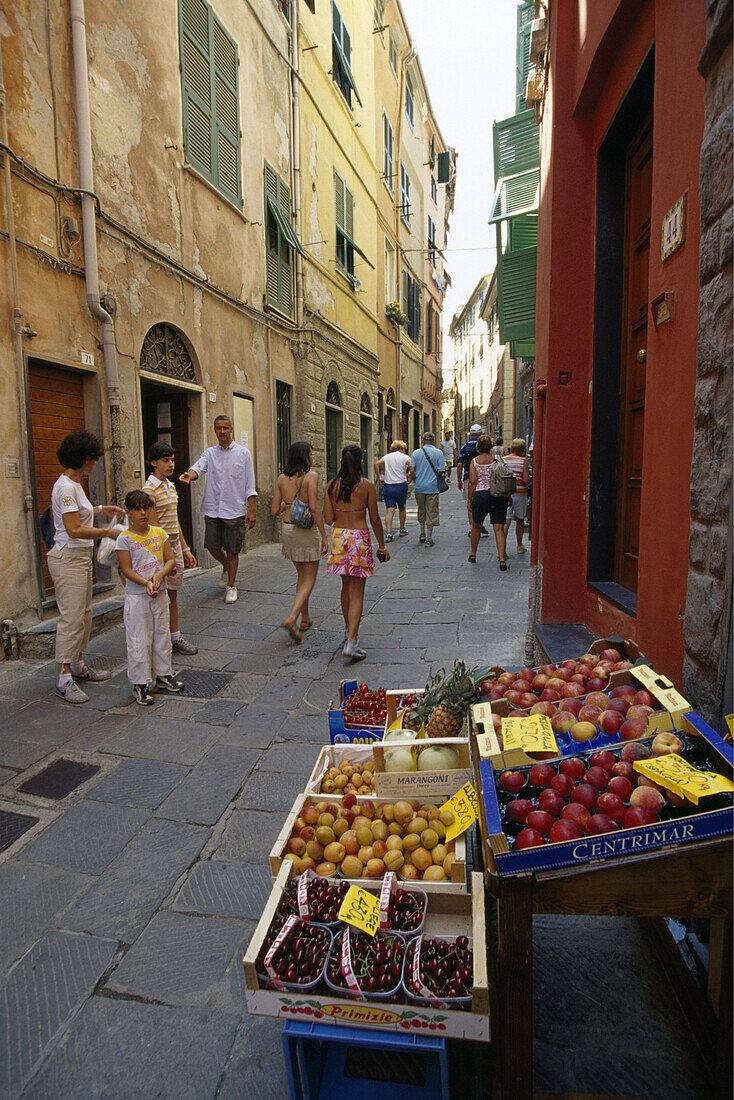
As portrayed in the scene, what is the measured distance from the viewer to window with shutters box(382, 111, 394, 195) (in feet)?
57.2

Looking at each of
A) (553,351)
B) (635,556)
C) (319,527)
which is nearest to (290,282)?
(319,527)

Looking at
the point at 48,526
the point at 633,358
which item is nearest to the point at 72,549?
the point at 48,526

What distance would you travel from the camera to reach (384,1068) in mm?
1748

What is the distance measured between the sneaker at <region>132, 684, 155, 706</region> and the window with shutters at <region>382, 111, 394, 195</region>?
17184 mm

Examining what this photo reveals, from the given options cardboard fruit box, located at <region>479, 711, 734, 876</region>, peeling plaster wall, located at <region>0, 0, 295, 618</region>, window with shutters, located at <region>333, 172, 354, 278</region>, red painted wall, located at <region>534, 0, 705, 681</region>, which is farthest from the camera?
window with shutters, located at <region>333, 172, 354, 278</region>

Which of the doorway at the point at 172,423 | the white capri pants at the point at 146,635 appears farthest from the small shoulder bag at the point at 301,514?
the doorway at the point at 172,423

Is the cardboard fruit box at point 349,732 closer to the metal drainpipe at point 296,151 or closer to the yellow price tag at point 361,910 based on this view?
the yellow price tag at point 361,910

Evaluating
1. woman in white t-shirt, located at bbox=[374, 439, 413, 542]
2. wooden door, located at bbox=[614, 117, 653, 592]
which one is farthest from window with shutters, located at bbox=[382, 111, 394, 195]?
wooden door, located at bbox=[614, 117, 653, 592]

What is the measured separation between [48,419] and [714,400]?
215 inches

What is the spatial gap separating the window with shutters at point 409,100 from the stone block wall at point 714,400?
2187 centimetres

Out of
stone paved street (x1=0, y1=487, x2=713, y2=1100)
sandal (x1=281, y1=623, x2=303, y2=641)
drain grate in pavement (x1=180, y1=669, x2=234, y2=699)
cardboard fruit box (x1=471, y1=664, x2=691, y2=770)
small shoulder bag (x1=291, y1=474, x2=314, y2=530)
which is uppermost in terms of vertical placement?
small shoulder bag (x1=291, y1=474, x2=314, y2=530)

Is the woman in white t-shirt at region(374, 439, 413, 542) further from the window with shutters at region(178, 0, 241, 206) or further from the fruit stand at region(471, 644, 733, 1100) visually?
the fruit stand at region(471, 644, 733, 1100)

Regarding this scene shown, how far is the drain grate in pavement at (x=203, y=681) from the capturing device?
463 centimetres

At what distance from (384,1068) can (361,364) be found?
15.4 metres
